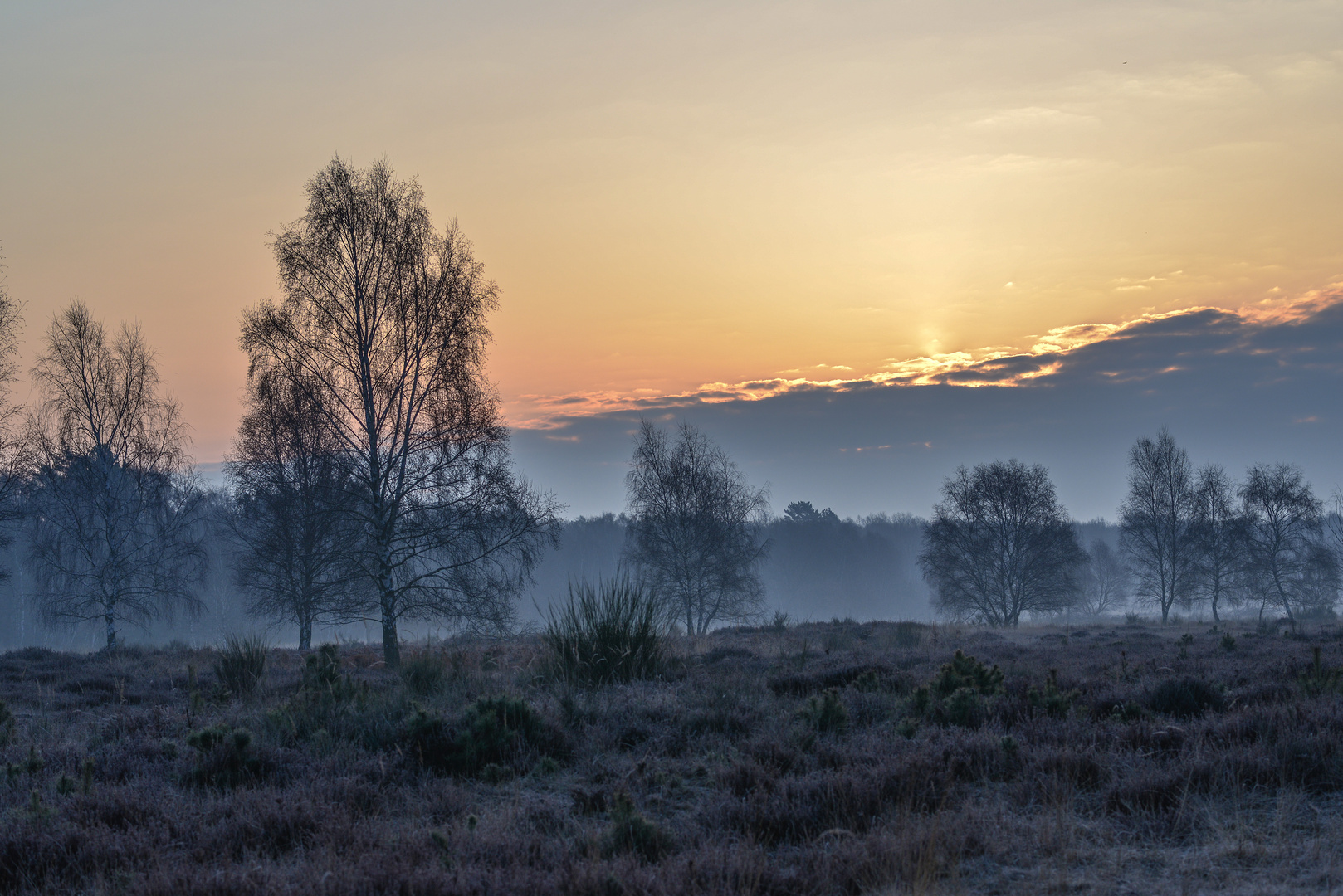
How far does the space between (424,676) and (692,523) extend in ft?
95.9

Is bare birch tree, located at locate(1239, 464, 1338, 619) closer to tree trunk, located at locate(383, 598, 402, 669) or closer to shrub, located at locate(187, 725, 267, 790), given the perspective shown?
tree trunk, located at locate(383, 598, 402, 669)

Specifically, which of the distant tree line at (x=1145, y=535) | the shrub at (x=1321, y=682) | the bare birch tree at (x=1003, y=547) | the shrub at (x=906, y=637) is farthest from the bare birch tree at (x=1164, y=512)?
the shrub at (x=1321, y=682)

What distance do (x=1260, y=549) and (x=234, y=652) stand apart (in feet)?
177

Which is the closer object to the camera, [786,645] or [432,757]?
[432,757]

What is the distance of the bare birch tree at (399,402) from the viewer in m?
15.7

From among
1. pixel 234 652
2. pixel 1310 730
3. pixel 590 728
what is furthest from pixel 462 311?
pixel 1310 730

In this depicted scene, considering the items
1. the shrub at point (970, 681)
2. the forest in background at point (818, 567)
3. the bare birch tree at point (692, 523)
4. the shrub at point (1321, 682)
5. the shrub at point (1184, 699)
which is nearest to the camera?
the shrub at point (1184, 699)

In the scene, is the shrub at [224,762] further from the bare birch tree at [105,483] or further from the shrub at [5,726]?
the bare birch tree at [105,483]

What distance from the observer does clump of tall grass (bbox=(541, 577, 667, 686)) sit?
28.9ft

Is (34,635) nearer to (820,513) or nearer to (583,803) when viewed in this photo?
(583,803)

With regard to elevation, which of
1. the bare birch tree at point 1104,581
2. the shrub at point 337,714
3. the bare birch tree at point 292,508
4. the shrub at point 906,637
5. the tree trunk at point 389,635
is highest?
the bare birch tree at point 292,508

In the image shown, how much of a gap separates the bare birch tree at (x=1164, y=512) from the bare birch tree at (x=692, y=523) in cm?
2455

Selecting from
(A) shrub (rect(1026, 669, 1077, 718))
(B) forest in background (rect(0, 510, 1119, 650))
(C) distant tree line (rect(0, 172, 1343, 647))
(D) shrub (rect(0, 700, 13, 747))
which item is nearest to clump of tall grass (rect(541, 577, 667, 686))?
(C) distant tree line (rect(0, 172, 1343, 647))

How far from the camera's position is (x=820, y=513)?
116 m
